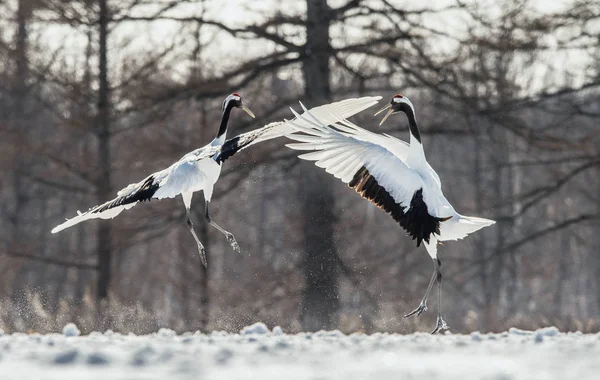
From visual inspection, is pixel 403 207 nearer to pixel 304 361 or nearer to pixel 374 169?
pixel 374 169

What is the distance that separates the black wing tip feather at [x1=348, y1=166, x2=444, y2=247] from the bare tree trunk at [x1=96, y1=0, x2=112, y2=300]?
9.75 meters

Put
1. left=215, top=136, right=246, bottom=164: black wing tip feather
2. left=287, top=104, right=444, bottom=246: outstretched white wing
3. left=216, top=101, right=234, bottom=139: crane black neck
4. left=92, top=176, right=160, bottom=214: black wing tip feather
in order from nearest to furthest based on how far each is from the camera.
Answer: left=215, top=136, right=246, bottom=164: black wing tip feather, left=287, top=104, right=444, bottom=246: outstretched white wing, left=92, top=176, right=160, bottom=214: black wing tip feather, left=216, top=101, right=234, bottom=139: crane black neck

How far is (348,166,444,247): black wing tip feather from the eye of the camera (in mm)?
9867

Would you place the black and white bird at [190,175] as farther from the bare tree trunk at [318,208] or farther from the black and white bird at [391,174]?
the bare tree trunk at [318,208]

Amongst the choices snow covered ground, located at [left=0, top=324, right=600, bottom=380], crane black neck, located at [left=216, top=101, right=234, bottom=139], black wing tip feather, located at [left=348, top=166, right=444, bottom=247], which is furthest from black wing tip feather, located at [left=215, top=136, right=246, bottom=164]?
snow covered ground, located at [left=0, top=324, right=600, bottom=380]

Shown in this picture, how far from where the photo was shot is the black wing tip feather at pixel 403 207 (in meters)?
9.87

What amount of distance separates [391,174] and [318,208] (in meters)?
8.82

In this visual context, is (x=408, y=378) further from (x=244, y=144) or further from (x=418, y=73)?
(x=418, y=73)

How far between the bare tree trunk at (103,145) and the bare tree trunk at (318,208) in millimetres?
3481

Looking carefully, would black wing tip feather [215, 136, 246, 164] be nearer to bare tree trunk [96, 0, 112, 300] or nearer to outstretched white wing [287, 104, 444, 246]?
outstretched white wing [287, 104, 444, 246]

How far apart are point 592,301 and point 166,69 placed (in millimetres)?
35182

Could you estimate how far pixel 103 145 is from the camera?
20406mm

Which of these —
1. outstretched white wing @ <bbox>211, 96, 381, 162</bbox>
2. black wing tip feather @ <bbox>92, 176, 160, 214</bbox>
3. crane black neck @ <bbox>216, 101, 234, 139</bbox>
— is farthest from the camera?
crane black neck @ <bbox>216, 101, 234, 139</bbox>

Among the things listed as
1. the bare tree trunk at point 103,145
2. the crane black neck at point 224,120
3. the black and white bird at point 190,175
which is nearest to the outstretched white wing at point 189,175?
the black and white bird at point 190,175
